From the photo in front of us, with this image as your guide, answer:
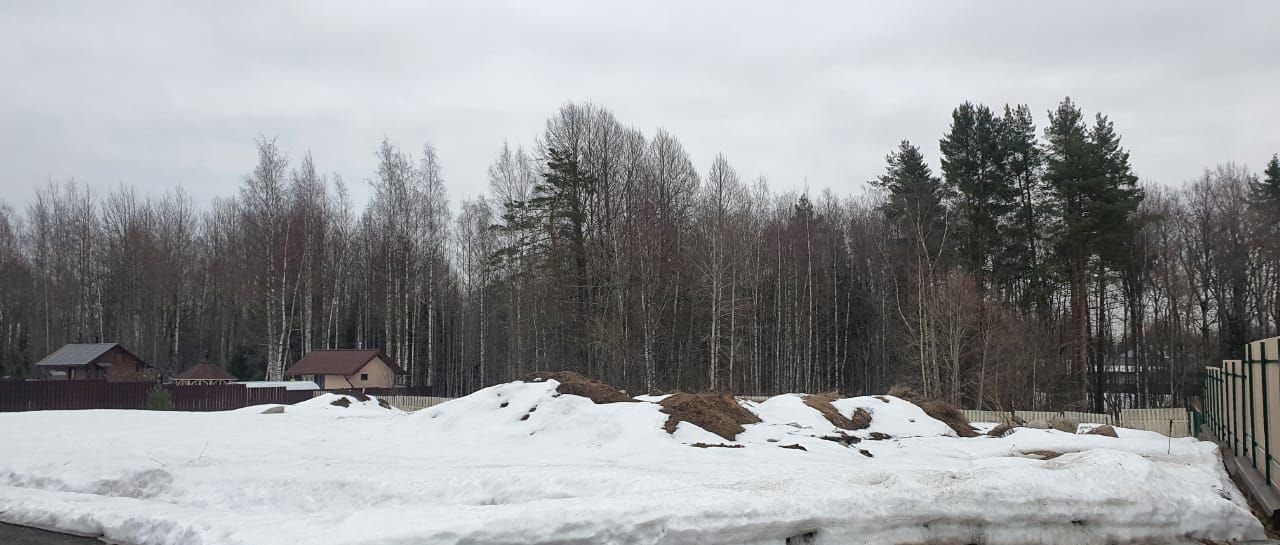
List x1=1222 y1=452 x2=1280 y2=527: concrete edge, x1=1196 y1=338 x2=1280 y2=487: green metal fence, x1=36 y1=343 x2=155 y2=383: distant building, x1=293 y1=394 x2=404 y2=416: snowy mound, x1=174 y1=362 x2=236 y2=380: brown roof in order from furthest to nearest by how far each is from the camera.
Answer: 1. x1=174 y1=362 x2=236 y2=380: brown roof
2. x1=36 y1=343 x2=155 y2=383: distant building
3. x1=293 y1=394 x2=404 y2=416: snowy mound
4. x1=1196 y1=338 x2=1280 y2=487: green metal fence
5. x1=1222 y1=452 x2=1280 y2=527: concrete edge

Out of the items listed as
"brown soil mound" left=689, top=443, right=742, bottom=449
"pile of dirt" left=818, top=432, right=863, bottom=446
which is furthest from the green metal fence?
"brown soil mound" left=689, top=443, right=742, bottom=449

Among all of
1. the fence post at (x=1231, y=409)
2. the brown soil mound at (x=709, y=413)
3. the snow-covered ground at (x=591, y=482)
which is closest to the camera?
the snow-covered ground at (x=591, y=482)

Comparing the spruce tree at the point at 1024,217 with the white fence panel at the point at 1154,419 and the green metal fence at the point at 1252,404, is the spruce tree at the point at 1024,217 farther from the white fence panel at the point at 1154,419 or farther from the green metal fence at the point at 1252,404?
the green metal fence at the point at 1252,404

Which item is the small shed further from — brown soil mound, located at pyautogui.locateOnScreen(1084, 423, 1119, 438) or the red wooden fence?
brown soil mound, located at pyautogui.locateOnScreen(1084, 423, 1119, 438)

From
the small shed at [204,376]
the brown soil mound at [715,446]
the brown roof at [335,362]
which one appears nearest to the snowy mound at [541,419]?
the brown soil mound at [715,446]

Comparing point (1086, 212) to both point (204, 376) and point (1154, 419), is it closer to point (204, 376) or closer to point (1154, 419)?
point (1154, 419)

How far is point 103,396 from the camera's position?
3494 centimetres

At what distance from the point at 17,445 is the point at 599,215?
86.7 feet

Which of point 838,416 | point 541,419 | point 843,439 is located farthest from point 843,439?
point 541,419

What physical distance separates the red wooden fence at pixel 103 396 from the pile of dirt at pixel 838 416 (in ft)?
79.0

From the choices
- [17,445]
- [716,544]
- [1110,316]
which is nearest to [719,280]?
[1110,316]

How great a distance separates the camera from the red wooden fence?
112ft

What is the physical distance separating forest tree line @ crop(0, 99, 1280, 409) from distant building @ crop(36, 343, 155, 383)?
25.0ft

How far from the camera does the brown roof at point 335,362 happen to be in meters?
41.5
